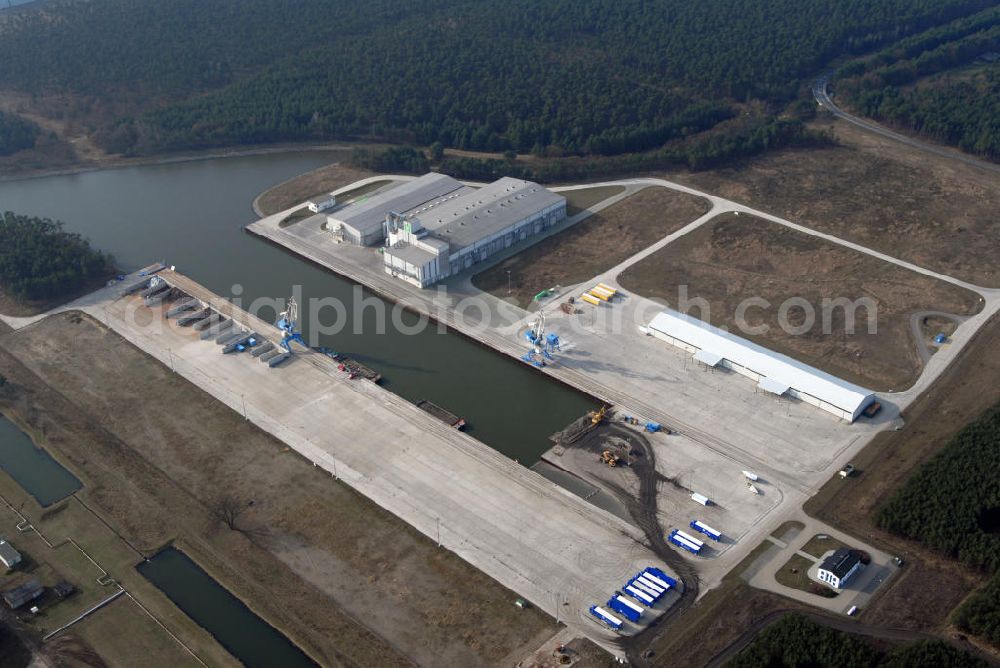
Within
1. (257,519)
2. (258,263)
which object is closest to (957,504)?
(257,519)

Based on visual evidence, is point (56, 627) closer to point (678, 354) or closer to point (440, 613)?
point (440, 613)

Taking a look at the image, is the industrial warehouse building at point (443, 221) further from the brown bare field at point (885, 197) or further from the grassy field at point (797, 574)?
the grassy field at point (797, 574)

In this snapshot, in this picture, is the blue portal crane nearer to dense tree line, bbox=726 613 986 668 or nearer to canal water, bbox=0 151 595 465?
canal water, bbox=0 151 595 465

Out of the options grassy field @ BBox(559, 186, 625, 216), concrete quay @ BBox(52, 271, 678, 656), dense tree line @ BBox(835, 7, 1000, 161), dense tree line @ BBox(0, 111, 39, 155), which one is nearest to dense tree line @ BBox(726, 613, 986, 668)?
concrete quay @ BBox(52, 271, 678, 656)

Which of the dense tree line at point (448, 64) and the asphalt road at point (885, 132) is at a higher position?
the dense tree line at point (448, 64)

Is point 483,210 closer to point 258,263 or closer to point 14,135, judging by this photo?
point 258,263

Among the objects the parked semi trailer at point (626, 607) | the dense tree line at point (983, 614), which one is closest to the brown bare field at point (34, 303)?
the parked semi trailer at point (626, 607)
